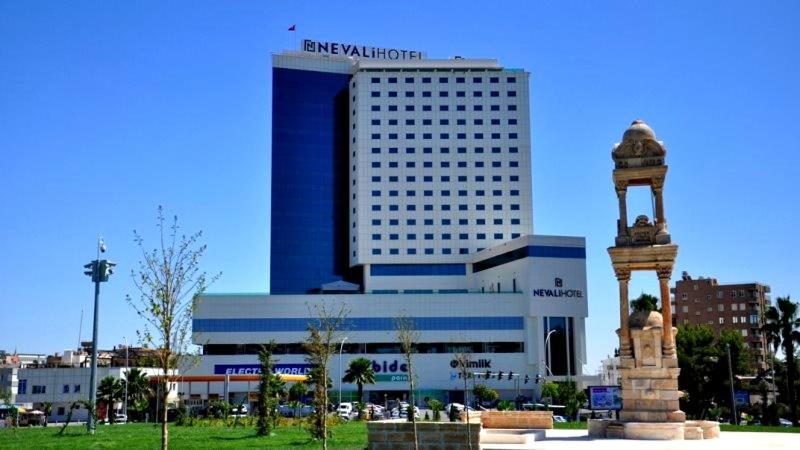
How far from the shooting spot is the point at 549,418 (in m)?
38.2

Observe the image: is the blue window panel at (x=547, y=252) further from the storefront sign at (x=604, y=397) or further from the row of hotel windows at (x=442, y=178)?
the storefront sign at (x=604, y=397)

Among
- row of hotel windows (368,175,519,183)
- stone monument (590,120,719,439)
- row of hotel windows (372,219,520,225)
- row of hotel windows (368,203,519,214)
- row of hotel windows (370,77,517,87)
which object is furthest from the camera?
row of hotel windows (370,77,517,87)

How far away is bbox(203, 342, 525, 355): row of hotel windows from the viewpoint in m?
108

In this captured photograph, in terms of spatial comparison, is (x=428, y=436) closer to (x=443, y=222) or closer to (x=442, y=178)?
(x=443, y=222)

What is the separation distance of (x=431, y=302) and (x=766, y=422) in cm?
5915

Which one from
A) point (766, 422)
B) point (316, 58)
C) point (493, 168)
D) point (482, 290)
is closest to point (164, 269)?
point (766, 422)

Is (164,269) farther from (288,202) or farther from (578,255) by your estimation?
(288,202)

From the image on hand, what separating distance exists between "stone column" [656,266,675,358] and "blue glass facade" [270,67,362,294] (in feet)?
318

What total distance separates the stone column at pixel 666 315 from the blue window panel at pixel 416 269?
8971 cm

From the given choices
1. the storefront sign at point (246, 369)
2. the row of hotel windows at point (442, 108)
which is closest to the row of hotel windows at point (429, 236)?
the row of hotel windows at point (442, 108)

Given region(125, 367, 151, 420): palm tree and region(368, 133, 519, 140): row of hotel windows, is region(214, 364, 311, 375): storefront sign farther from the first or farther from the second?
region(368, 133, 519, 140): row of hotel windows

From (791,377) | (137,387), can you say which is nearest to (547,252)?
(791,377)

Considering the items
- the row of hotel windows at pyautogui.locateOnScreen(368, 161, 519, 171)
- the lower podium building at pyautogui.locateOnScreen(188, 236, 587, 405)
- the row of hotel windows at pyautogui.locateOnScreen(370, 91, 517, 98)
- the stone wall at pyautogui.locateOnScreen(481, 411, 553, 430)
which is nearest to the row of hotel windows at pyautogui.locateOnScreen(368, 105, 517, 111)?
the row of hotel windows at pyautogui.locateOnScreen(370, 91, 517, 98)

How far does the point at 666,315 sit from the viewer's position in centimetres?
3331
